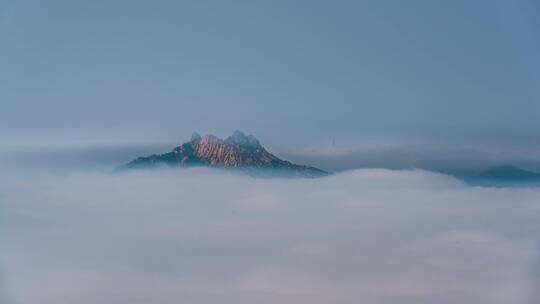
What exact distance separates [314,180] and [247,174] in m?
5.67

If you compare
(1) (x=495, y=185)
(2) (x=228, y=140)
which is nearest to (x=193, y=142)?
(2) (x=228, y=140)

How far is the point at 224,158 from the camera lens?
1341 inches

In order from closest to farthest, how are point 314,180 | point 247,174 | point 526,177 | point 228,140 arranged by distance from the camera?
point 526,177, point 314,180, point 247,174, point 228,140

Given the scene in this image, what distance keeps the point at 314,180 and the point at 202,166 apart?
9435 mm

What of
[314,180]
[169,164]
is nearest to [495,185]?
[314,180]

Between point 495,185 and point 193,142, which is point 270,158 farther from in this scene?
point 495,185

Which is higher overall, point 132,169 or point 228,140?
point 228,140

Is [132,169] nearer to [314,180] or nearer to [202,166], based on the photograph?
[202,166]

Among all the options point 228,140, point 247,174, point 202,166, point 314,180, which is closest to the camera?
point 314,180

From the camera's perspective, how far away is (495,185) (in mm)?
22188

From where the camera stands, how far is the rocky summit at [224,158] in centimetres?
3039

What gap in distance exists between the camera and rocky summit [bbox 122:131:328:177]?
30391mm

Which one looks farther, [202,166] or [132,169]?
[202,166]

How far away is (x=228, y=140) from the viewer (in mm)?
35156
